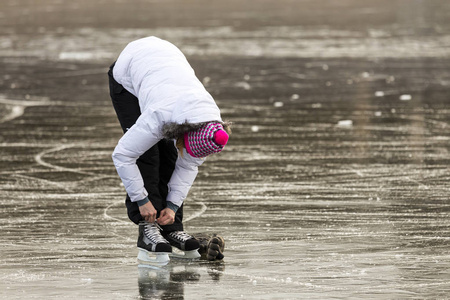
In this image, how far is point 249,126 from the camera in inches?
393

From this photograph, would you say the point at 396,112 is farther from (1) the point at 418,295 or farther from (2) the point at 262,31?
(2) the point at 262,31

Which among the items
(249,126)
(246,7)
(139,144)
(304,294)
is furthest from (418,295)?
(246,7)

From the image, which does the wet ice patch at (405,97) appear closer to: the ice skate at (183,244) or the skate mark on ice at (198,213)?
the skate mark on ice at (198,213)

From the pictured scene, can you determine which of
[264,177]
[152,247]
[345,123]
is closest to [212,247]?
[152,247]

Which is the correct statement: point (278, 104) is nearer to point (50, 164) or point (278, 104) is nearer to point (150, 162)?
point (50, 164)

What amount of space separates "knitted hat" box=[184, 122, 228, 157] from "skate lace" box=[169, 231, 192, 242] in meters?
0.73

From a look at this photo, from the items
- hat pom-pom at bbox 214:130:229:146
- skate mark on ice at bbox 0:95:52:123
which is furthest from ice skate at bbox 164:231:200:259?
skate mark on ice at bbox 0:95:52:123

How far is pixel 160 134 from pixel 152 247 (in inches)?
28.9

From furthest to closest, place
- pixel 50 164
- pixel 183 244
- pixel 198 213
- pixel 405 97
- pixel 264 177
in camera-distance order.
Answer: pixel 405 97 < pixel 50 164 < pixel 264 177 < pixel 198 213 < pixel 183 244

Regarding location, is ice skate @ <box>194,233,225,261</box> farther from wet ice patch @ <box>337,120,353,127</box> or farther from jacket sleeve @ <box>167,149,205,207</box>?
wet ice patch @ <box>337,120,353,127</box>

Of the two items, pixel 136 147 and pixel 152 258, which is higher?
pixel 136 147

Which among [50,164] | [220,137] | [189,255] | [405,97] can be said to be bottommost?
[405,97]

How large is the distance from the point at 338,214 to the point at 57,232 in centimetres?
189

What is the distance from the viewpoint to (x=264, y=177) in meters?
7.58
